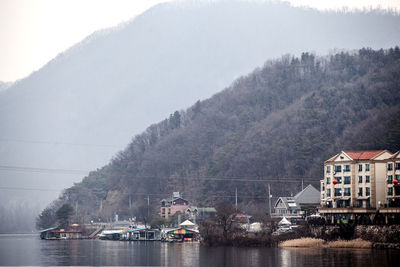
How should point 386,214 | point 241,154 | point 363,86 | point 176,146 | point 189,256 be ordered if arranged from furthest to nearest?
1. point 176,146
2. point 363,86
3. point 241,154
4. point 386,214
5. point 189,256

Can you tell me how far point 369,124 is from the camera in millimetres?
139125

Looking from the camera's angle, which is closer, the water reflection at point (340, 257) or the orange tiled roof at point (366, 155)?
the water reflection at point (340, 257)

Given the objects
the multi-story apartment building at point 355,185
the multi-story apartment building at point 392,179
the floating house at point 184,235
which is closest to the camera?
the multi-story apartment building at point 392,179

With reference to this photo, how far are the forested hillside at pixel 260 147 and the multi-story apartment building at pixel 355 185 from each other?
28.6 meters

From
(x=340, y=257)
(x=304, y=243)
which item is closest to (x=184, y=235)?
(x=304, y=243)

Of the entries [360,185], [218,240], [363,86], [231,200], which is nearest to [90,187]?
[231,200]

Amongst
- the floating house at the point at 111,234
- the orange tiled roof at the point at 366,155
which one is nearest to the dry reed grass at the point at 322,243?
the orange tiled roof at the point at 366,155

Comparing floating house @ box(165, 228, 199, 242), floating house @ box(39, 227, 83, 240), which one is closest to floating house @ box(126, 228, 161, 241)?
floating house @ box(165, 228, 199, 242)

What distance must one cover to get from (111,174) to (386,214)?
416 feet

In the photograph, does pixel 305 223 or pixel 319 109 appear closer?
pixel 305 223

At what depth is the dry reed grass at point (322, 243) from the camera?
7281cm

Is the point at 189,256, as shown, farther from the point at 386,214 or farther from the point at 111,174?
the point at 111,174

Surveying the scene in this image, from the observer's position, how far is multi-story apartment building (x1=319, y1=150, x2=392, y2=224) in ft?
266

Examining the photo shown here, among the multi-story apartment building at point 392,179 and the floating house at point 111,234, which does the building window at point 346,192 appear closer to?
the multi-story apartment building at point 392,179
